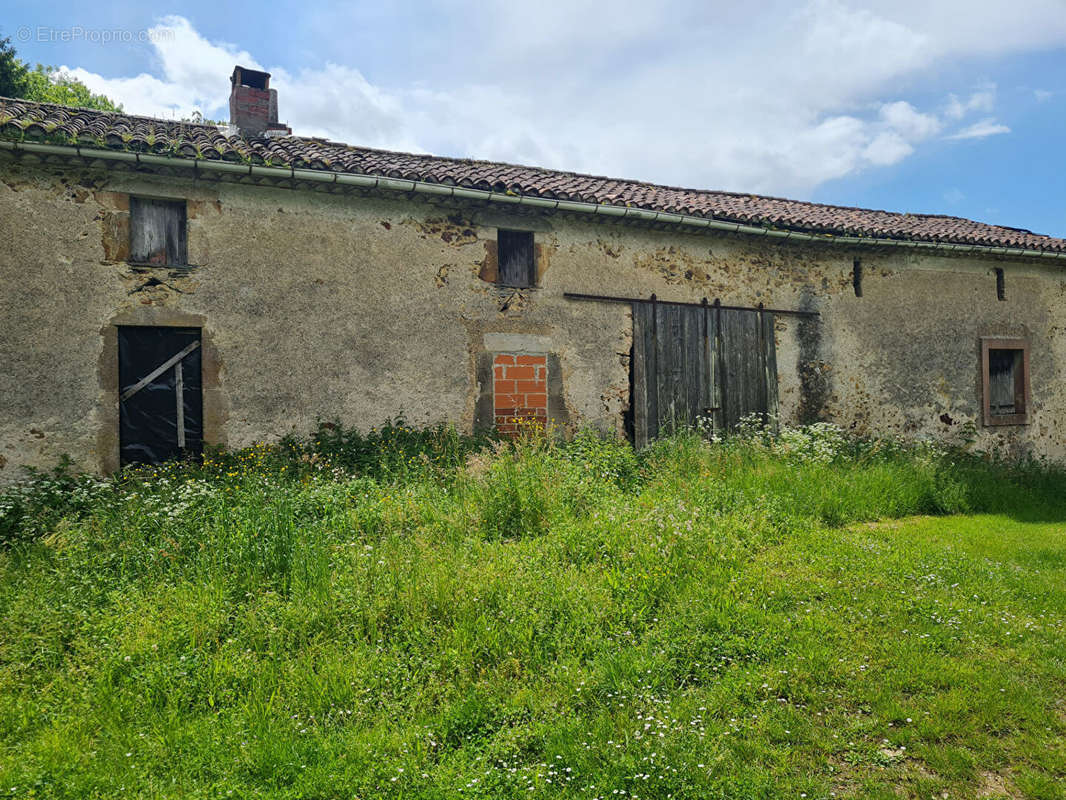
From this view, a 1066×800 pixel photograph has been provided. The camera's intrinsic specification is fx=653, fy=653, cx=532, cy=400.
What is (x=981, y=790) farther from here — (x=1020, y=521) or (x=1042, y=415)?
(x=1042, y=415)

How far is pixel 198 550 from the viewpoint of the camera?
489 centimetres

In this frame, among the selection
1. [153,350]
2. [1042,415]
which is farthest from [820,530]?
[1042,415]

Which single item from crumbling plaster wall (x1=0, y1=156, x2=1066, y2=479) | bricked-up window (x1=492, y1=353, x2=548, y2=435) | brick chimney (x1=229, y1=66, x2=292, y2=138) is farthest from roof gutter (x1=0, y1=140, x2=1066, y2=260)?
brick chimney (x1=229, y1=66, x2=292, y2=138)

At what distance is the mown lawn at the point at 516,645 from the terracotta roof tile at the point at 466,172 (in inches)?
139

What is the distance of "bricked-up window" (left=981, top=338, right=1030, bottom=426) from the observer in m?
11.5

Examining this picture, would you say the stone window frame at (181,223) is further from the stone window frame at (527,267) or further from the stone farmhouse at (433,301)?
the stone window frame at (527,267)

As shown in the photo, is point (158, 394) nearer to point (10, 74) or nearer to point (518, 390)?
point (518, 390)

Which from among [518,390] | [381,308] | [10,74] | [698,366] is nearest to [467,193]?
[381,308]

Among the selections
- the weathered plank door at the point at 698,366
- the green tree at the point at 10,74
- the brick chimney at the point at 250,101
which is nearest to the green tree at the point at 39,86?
the green tree at the point at 10,74

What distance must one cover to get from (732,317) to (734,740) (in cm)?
765

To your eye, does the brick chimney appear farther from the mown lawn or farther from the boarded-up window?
the mown lawn

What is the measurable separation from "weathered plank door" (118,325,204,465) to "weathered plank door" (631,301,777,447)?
557 centimetres

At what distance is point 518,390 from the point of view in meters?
8.60

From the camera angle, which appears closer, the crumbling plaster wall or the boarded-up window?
the crumbling plaster wall
